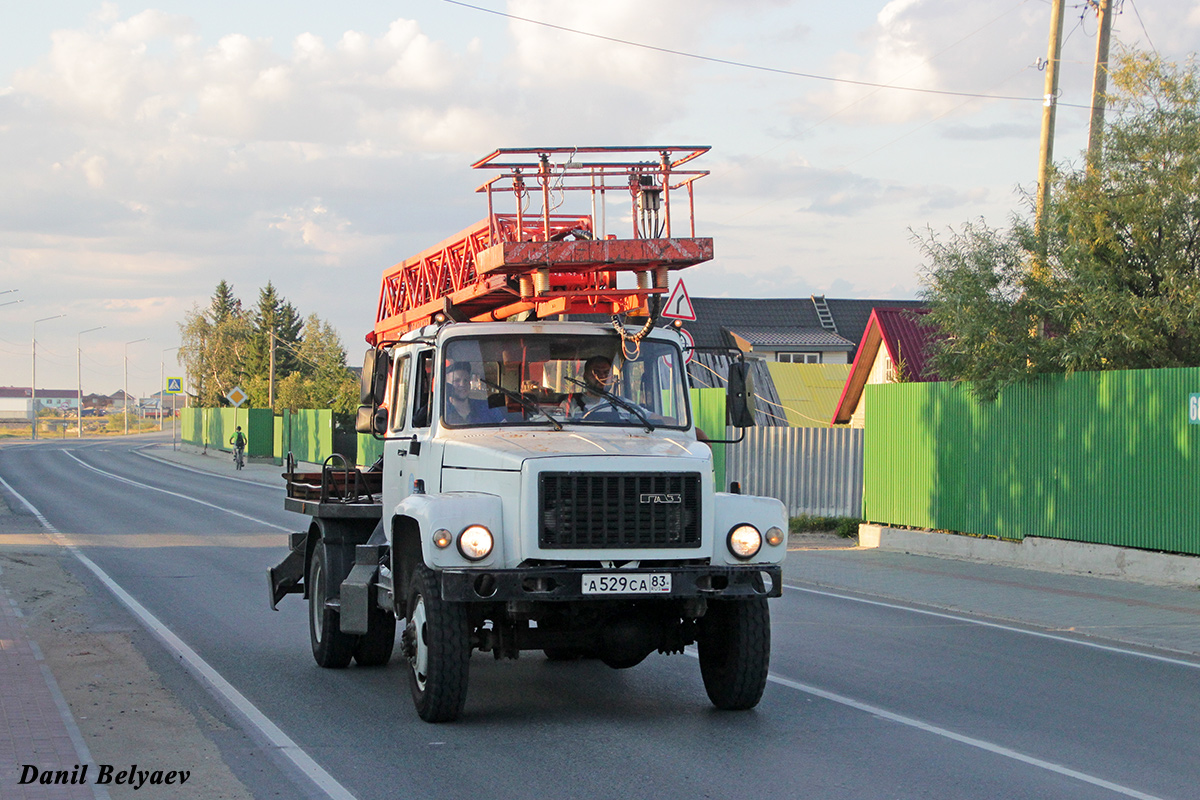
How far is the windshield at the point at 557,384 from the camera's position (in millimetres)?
8680

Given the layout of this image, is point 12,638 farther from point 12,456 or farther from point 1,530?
point 12,456

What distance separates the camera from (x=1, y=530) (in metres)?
23.1

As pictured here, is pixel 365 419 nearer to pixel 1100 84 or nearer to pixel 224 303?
pixel 1100 84

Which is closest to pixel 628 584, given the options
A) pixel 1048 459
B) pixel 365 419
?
pixel 365 419

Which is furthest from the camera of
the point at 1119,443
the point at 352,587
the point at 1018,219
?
the point at 1018,219

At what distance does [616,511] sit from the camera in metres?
7.65

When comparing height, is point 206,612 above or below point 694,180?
below

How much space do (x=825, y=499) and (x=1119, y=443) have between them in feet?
28.9

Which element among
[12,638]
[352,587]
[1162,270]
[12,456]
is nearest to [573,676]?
[352,587]

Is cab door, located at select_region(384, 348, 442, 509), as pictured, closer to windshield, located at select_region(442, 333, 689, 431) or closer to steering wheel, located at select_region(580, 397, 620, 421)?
windshield, located at select_region(442, 333, 689, 431)

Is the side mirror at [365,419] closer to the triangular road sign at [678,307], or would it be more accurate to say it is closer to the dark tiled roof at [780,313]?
the triangular road sign at [678,307]

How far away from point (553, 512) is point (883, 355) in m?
27.1

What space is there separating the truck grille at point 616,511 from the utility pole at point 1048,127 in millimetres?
11688

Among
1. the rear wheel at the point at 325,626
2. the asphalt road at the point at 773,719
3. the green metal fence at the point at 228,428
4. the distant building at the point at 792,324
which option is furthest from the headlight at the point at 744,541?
the green metal fence at the point at 228,428
